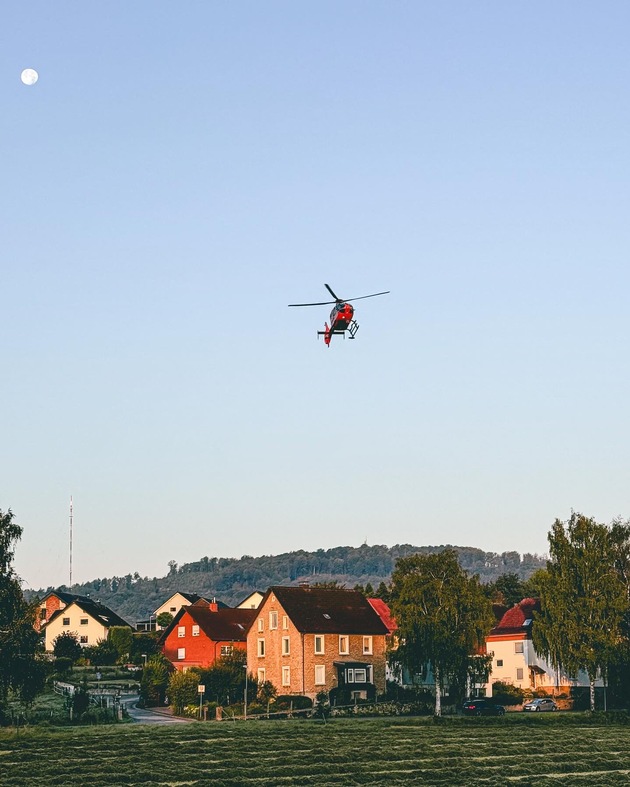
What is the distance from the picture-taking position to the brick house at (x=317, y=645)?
316 feet

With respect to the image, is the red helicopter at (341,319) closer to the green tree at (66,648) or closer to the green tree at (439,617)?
the green tree at (439,617)

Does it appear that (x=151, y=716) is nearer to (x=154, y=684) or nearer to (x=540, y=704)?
(x=154, y=684)

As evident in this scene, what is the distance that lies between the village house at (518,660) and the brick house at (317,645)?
1277 cm

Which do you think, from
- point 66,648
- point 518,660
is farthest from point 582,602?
point 66,648

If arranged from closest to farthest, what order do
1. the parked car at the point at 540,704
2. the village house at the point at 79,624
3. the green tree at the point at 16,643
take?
1. the green tree at the point at 16,643
2. the parked car at the point at 540,704
3. the village house at the point at 79,624

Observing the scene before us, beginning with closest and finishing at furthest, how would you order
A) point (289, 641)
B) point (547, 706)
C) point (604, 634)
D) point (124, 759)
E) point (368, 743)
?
point (124, 759) → point (368, 743) → point (604, 634) → point (547, 706) → point (289, 641)

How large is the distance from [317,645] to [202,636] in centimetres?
2206

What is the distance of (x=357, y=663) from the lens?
98.9 m

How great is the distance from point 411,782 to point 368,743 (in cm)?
1416

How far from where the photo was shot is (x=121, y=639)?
14100cm

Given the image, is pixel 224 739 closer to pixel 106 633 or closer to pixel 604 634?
pixel 604 634

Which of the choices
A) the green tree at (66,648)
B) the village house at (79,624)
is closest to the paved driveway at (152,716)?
the green tree at (66,648)

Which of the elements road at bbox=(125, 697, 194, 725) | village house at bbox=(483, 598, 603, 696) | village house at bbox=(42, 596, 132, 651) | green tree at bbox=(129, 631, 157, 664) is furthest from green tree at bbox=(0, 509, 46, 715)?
village house at bbox=(42, 596, 132, 651)

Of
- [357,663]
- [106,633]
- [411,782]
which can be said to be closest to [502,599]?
[106,633]
